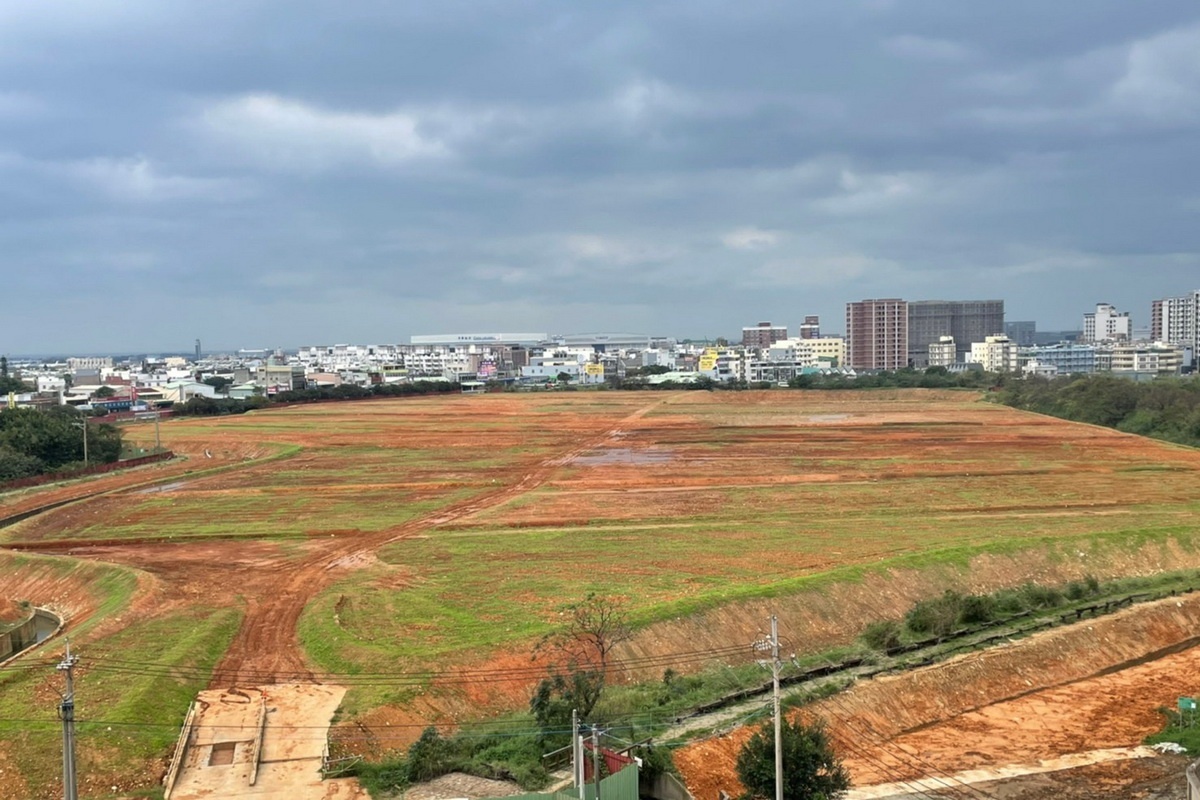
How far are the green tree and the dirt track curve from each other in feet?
37.1

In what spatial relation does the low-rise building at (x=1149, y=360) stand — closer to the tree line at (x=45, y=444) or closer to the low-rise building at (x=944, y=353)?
the low-rise building at (x=944, y=353)

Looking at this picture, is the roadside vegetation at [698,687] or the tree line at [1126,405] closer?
the roadside vegetation at [698,687]

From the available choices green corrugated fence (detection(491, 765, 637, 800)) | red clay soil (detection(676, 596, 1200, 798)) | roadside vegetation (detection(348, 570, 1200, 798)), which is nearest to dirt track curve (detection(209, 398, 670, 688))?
roadside vegetation (detection(348, 570, 1200, 798))

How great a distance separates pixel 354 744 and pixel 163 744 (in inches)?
147

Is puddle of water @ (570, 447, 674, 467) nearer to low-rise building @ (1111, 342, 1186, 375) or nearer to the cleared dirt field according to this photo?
the cleared dirt field

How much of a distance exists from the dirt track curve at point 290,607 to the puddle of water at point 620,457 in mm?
13489

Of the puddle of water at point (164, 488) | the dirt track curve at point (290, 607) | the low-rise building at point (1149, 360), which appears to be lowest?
the dirt track curve at point (290, 607)

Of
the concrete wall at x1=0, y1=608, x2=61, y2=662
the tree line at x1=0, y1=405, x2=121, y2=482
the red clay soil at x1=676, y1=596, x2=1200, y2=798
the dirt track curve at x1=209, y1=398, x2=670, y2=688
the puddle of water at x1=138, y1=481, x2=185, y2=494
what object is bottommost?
the red clay soil at x1=676, y1=596, x2=1200, y2=798

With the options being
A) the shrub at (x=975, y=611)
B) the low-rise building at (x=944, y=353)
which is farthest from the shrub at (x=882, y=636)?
the low-rise building at (x=944, y=353)

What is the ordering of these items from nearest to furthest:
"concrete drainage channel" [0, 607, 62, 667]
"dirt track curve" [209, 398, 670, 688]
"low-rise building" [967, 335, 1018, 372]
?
"dirt track curve" [209, 398, 670, 688]
"concrete drainage channel" [0, 607, 62, 667]
"low-rise building" [967, 335, 1018, 372]

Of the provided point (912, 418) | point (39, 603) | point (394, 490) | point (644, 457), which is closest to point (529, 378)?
point (912, 418)

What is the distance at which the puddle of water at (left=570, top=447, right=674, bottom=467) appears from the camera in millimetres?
60409

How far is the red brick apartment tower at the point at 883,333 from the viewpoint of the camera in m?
192

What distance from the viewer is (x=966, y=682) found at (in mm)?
25000
